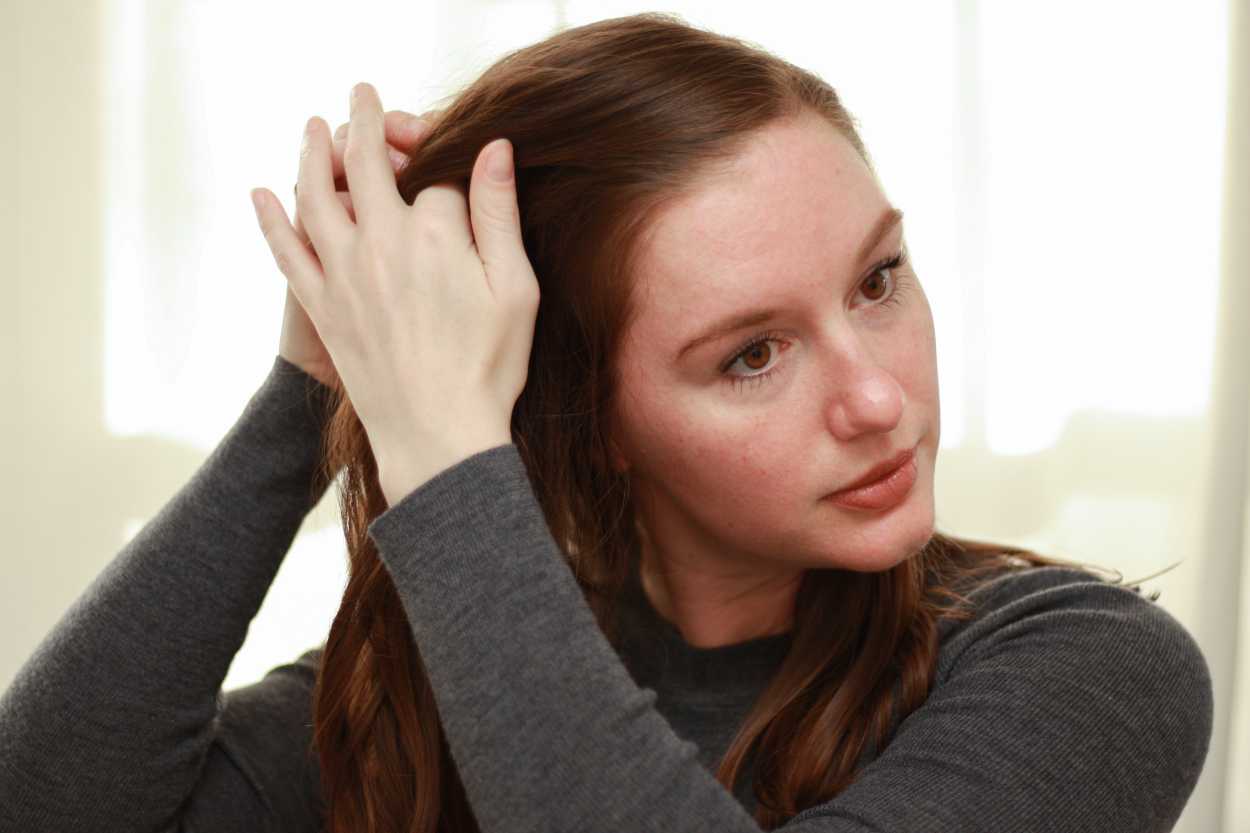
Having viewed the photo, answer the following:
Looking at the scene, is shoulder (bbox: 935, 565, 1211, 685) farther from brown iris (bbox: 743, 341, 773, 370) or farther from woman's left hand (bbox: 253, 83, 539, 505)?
woman's left hand (bbox: 253, 83, 539, 505)

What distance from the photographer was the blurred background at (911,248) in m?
2.23

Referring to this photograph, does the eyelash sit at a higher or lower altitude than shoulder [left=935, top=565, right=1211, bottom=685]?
higher

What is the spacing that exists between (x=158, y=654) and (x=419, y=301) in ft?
1.59

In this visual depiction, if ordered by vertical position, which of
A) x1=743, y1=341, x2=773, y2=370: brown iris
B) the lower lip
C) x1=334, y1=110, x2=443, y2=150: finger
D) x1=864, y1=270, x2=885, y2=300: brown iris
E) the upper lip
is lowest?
the lower lip

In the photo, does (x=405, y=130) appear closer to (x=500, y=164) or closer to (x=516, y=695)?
(x=500, y=164)

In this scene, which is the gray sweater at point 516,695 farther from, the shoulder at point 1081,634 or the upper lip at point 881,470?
the upper lip at point 881,470

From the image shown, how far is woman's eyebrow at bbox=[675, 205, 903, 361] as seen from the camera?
3.74ft

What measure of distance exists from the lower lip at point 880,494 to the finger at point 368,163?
468 millimetres

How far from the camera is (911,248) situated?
239cm

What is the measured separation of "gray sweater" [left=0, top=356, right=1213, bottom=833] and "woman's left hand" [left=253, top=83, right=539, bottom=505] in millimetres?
50

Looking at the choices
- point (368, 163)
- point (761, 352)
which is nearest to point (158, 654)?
point (368, 163)

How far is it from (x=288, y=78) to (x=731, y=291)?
1.73 metres

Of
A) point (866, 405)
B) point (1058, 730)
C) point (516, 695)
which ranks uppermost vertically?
point (866, 405)

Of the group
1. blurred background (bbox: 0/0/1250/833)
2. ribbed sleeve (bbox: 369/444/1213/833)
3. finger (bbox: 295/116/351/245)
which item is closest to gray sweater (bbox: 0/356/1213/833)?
ribbed sleeve (bbox: 369/444/1213/833)
